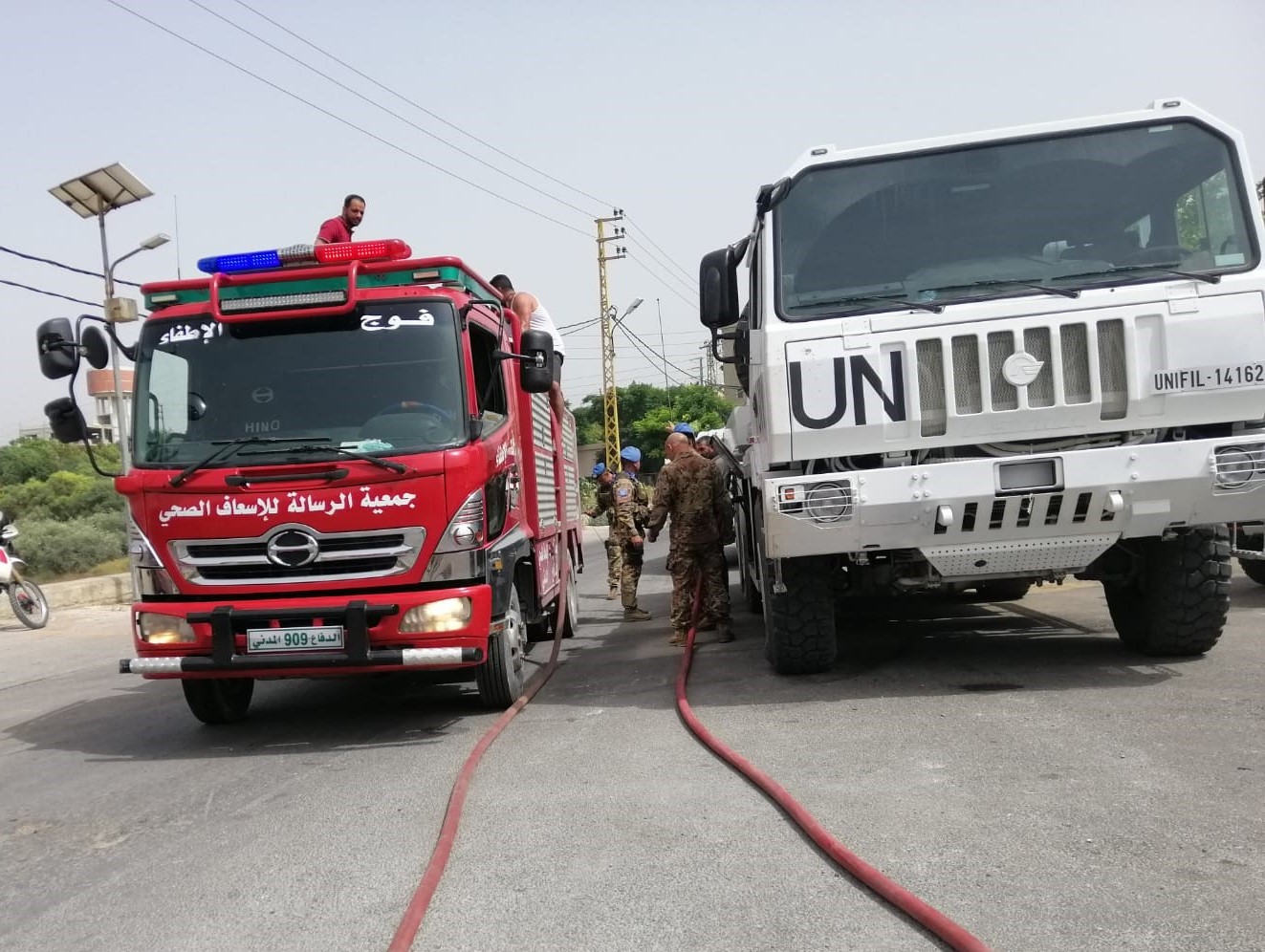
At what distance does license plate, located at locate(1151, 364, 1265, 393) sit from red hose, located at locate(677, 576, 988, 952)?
Answer: 9.19ft

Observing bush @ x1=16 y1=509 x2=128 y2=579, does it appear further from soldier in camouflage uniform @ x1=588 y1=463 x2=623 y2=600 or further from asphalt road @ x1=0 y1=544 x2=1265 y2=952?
asphalt road @ x1=0 y1=544 x2=1265 y2=952

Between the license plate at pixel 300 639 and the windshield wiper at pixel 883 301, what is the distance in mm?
2987

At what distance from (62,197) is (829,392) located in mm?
13120

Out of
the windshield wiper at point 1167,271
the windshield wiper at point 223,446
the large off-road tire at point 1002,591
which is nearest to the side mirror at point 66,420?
the windshield wiper at point 223,446

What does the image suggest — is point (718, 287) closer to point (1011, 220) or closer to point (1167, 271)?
point (1011, 220)

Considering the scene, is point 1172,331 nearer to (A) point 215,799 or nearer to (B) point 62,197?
(A) point 215,799

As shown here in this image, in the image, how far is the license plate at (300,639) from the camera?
573cm

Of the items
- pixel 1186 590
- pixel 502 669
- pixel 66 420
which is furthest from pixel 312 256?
pixel 1186 590

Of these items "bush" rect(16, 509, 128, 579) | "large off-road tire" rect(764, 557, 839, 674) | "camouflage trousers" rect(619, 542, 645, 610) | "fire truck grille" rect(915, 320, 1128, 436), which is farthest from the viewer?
"bush" rect(16, 509, 128, 579)

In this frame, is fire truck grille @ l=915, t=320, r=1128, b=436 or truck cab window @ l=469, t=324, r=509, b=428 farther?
truck cab window @ l=469, t=324, r=509, b=428

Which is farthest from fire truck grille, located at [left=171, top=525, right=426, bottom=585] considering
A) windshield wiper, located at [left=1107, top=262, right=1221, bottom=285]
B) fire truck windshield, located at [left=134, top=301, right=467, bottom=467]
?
windshield wiper, located at [left=1107, top=262, right=1221, bottom=285]

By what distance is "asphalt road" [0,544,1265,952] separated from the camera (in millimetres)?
3283

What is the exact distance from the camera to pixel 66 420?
6340 mm

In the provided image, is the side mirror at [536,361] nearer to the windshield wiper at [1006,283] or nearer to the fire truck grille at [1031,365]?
the fire truck grille at [1031,365]
